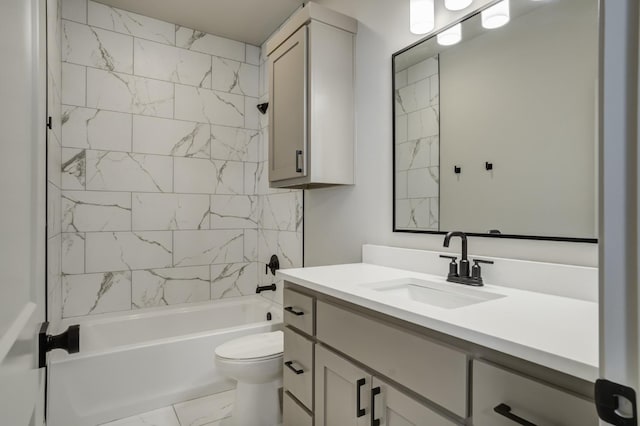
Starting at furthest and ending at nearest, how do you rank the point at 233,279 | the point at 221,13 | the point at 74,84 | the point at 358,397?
the point at 233,279
the point at 221,13
the point at 74,84
the point at 358,397

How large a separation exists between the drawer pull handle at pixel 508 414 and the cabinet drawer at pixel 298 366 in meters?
0.81

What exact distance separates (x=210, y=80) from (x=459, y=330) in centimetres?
302

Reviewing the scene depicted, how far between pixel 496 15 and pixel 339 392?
5.20ft

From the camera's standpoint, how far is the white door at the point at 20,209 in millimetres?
426

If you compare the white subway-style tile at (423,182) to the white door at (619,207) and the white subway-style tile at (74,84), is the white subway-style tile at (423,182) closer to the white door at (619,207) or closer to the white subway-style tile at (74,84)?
the white door at (619,207)

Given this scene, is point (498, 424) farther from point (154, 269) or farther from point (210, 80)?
point (210, 80)

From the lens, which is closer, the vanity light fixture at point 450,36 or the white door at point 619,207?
the white door at point 619,207

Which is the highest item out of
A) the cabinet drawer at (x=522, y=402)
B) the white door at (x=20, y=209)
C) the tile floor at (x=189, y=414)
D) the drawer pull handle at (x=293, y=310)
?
the white door at (x=20, y=209)

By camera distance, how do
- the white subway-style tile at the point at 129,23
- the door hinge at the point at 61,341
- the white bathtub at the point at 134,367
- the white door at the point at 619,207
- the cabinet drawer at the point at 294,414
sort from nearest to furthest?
the white door at the point at 619,207 < the door hinge at the point at 61,341 < the cabinet drawer at the point at 294,414 < the white bathtub at the point at 134,367 < the white subway-style tile at the point at 129,23

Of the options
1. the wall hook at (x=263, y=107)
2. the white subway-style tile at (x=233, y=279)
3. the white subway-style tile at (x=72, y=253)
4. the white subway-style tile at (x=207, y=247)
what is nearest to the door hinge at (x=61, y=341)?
the white subway-style tile at (x=72, y=253)

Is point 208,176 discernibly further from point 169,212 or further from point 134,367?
point 134,367

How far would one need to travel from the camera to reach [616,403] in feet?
1.32

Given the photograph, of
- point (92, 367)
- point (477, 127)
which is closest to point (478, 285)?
point (477, 127)

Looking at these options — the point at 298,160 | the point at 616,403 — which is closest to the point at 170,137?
the point at 298,160
